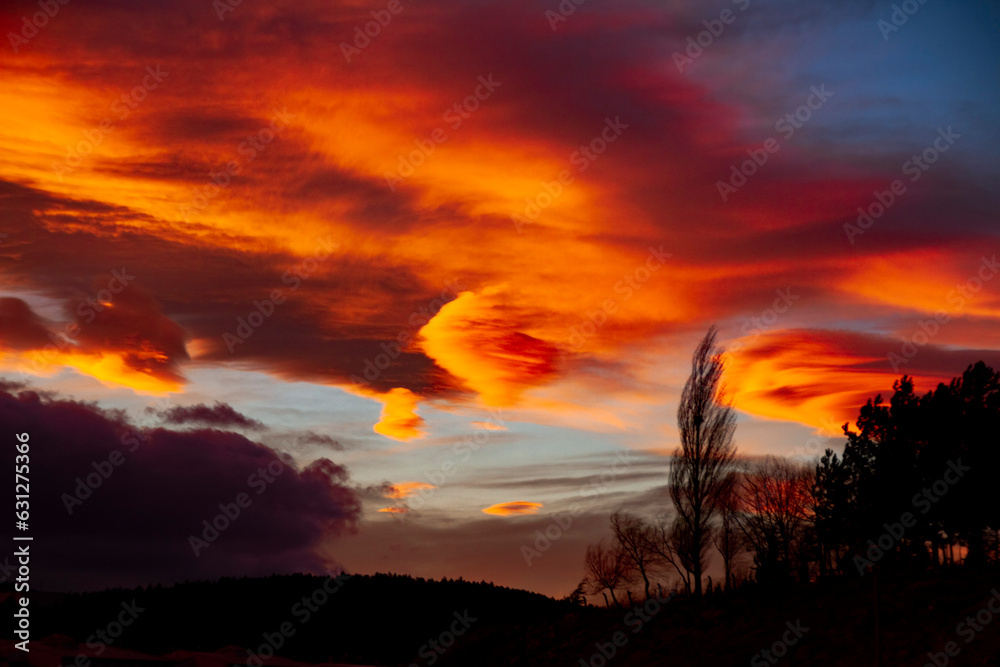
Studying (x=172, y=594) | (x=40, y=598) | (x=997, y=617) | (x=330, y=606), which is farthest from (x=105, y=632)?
(x=997, y=617)

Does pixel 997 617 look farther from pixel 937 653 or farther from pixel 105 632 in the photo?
pixel 105 632

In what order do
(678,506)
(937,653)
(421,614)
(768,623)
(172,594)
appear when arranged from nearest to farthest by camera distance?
(937,653)
(768,623)
(678,506)
(421,614)
(172,594)

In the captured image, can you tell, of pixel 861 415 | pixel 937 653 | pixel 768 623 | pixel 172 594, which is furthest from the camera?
pixel 172 594

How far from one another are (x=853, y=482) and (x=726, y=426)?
27.6 ft

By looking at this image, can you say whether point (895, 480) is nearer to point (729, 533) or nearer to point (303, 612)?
point (729, 533)

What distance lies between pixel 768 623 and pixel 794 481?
4027 cm

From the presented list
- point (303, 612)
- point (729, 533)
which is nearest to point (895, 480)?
point (729, 533)

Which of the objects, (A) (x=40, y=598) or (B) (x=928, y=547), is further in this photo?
(A) (x=40, y=598)

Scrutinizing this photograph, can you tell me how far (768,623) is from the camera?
3916cm

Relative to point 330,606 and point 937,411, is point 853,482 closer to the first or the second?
point 937,411

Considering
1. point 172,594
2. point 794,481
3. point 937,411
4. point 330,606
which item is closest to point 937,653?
point 937,411

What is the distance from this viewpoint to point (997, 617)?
32906 mm

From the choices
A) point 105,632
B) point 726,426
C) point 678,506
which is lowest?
point 105,632

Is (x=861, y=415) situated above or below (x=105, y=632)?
above
